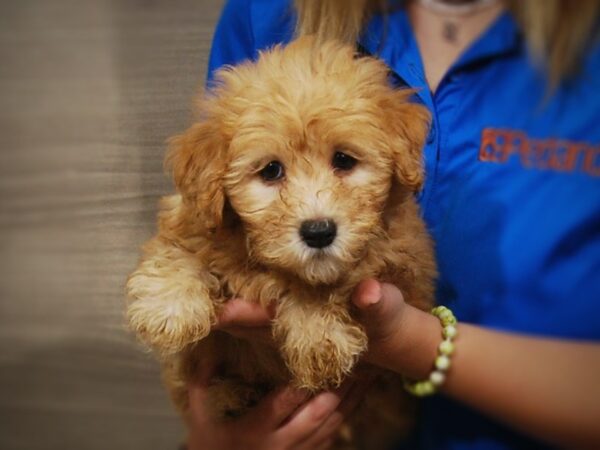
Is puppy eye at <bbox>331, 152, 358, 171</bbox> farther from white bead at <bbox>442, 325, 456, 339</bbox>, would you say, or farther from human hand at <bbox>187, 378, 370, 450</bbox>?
human hand at <bbox>187, 378, 370, 450</bbox>

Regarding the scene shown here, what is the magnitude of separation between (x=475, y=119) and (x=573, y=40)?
9.2 inches

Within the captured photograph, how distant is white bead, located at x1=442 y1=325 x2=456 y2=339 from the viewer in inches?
48.8

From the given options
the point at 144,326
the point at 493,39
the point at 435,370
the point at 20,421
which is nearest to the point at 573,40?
the point at 493,39

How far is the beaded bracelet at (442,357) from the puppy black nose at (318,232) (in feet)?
0.92

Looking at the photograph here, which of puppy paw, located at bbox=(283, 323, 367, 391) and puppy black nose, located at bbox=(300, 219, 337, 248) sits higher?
puppy black nose, located at bbox=(300, 219, 337, 248)

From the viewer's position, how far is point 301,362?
51.9 inches

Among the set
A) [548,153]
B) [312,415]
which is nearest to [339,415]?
[312,415]

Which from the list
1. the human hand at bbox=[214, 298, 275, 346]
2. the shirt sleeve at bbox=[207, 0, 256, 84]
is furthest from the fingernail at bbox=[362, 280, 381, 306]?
the shirt sleeve at bbox=[207, 0, 256, 84]

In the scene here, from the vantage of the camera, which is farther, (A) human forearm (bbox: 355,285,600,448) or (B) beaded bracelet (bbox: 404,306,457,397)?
(B) beaded bracelet (bbox: 404,306,457,397)

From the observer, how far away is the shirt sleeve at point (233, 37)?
147cm

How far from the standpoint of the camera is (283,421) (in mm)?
1453

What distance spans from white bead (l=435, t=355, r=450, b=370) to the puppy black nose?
0.99 feet

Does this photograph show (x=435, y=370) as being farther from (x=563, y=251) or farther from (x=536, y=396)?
(x=563, y=251)

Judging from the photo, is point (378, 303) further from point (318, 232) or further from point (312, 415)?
point (312, 415)
